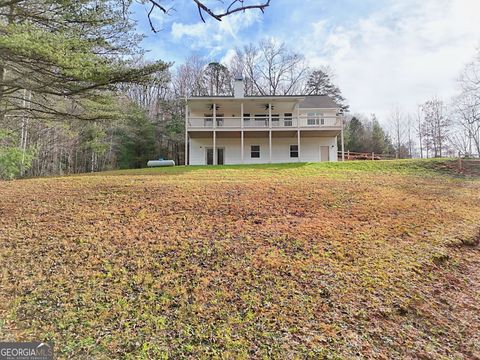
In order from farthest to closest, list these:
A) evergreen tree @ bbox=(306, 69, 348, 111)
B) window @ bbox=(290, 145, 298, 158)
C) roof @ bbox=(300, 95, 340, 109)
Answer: evergreen tree @ bbox=(306, 69, 348, 111), roof @ bbox=(300, 95, 340, 109), window @ bbox=(290, 145, 298, 158)

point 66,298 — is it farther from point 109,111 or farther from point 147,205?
point 109,111

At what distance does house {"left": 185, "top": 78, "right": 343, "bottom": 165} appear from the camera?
1953 centimetres

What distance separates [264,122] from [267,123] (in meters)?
0.23

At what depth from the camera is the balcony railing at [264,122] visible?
1927 centimetres

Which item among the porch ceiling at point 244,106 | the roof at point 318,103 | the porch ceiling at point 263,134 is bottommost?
the porch ceiling at point 263,134

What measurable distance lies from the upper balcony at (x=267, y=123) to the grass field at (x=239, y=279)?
40.8 feet

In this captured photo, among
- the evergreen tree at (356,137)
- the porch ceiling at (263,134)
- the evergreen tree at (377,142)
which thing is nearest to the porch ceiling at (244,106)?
the porch ceiling at (263,134)

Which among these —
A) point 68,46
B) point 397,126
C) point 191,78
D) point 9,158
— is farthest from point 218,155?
point 397,126

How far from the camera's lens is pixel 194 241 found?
Result: 201 inches

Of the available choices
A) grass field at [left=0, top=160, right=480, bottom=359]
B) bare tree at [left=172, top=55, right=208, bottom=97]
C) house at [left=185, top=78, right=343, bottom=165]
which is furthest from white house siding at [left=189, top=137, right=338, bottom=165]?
bare tree at [left=172, top=55, right=208, bottom=97]

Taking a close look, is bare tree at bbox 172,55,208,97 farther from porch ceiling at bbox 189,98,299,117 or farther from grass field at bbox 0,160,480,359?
grass field at bbox 0,160,480,359

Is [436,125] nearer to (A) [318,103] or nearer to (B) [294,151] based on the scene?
(A) [318,103]

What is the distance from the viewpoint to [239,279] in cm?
397

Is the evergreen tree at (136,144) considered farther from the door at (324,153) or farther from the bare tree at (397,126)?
the bare tree at (397,126)
